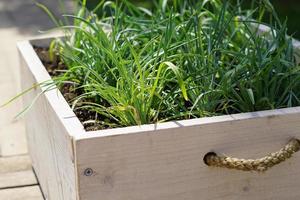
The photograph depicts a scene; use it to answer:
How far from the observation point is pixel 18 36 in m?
3.91

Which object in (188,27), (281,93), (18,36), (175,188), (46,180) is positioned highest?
(188,27)

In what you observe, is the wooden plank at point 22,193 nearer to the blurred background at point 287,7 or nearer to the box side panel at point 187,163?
the box side panel at point 187,163

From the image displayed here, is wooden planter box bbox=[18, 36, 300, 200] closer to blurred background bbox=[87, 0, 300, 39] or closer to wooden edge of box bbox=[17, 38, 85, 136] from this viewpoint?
wooden edge of box bbox=[17, 38, 85, 136]

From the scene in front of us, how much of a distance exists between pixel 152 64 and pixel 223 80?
0.68ft

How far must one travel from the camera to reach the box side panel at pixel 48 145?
1595 millimetres

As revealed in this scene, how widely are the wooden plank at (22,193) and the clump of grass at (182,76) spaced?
38 centimetres

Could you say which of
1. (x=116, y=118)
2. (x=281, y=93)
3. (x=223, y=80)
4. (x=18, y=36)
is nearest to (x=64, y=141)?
(x=116, y=118)

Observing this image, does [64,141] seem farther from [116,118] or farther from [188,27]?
[188,27]

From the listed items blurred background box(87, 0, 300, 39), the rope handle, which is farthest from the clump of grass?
blurred background box(87, 0, 300, 39)

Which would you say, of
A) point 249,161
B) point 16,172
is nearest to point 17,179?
point 16,172

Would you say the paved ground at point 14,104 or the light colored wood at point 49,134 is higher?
the light colored wood at point 49,134

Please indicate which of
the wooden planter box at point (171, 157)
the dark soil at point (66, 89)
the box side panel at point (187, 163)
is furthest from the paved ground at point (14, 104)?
the box side panel at point (187, 163)

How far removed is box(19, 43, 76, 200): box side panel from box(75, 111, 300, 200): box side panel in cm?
7

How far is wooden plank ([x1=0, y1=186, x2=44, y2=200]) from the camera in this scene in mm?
2121
